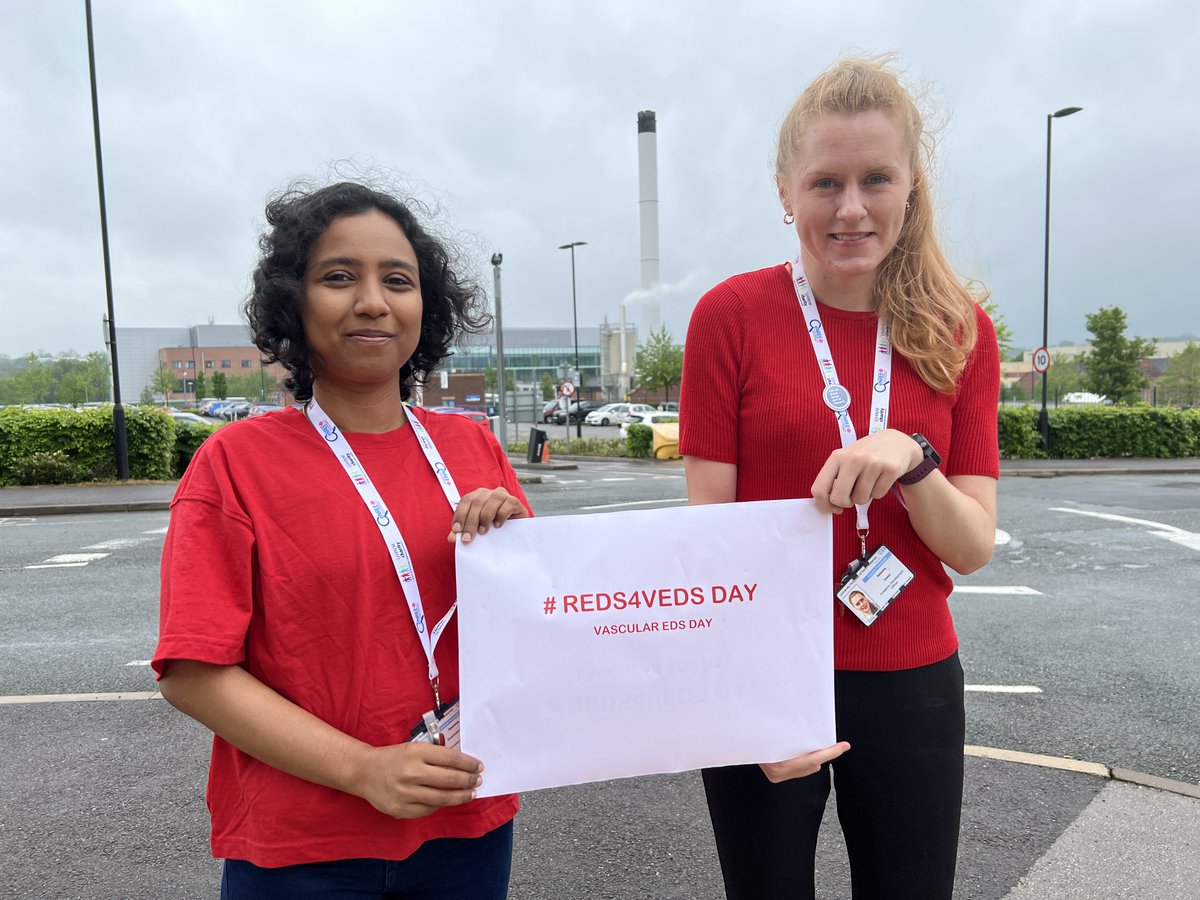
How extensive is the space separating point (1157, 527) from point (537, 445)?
16338mm

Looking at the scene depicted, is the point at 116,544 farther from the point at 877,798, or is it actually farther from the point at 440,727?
the point at 877,798

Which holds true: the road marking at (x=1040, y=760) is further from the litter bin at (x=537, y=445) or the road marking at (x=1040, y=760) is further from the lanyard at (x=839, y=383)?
the litter bin at (x=537, y=445)

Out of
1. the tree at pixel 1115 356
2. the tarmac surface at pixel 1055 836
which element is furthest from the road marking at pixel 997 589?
the tree at pixel 1115 356

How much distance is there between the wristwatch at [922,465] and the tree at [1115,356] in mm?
40355

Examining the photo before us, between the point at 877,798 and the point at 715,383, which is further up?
the point at 715,383

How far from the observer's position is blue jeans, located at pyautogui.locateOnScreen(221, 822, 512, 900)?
137 centimetres

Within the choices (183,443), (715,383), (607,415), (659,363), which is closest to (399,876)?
(715,383)

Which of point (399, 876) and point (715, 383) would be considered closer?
point (399, 876)

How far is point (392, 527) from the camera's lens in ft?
4.69

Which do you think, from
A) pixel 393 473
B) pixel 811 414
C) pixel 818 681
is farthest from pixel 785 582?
pixel 393 473

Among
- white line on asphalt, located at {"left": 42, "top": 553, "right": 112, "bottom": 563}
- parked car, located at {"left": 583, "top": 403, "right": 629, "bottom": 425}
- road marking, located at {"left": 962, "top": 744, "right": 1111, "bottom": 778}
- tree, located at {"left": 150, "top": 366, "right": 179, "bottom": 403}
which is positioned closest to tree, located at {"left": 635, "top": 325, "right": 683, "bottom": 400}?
parked car, located at {"left": 583, "top": 403, "right": 629, "bottom": 425}

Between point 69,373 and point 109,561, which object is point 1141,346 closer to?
point 109,561

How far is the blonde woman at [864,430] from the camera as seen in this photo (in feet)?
5.14

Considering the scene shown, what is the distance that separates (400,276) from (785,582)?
2.97ft
